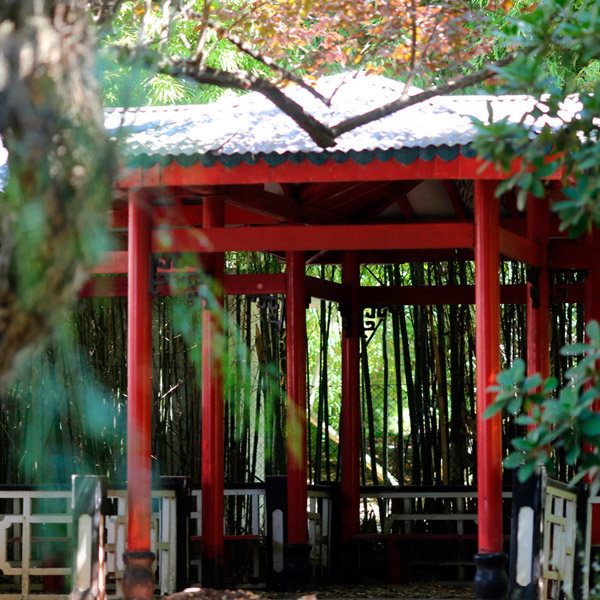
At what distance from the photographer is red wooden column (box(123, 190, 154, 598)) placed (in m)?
4.88

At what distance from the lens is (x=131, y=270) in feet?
16.7

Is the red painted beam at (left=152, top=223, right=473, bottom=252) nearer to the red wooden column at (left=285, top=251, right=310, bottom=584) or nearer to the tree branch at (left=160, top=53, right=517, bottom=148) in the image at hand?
the tree branch at (left=160, top=53, right=517, bottom=148)

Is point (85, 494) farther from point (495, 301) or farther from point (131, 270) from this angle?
point (495, 301)

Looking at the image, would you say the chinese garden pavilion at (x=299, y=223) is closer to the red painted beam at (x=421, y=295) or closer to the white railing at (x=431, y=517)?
the red painted beam at (x=421, y=295)

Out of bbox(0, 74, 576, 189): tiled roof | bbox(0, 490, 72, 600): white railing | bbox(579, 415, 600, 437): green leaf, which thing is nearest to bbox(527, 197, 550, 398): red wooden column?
bbox(0, 74, 576, 189): tiled roof

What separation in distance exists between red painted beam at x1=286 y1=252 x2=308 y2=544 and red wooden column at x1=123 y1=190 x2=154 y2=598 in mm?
1384

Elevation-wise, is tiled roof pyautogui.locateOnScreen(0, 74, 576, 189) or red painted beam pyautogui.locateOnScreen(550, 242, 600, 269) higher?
tiled roof pyautogui.locateOnScreen(0, 74, 576, 189)

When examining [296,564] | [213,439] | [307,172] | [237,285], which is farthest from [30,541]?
[307,172]

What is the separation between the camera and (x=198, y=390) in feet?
25.9

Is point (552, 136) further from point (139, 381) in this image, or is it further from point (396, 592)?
point (396, 592)

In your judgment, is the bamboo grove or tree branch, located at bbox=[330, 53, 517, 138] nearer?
tree branch, located at bbox=[330, 53, 517, 138]

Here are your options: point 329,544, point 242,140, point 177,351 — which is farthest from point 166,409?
point 242,140

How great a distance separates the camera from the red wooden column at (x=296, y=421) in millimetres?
6238

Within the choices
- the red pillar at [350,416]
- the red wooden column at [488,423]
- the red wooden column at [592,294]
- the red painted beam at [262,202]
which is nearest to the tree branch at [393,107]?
the red wooden column at [488,423]
